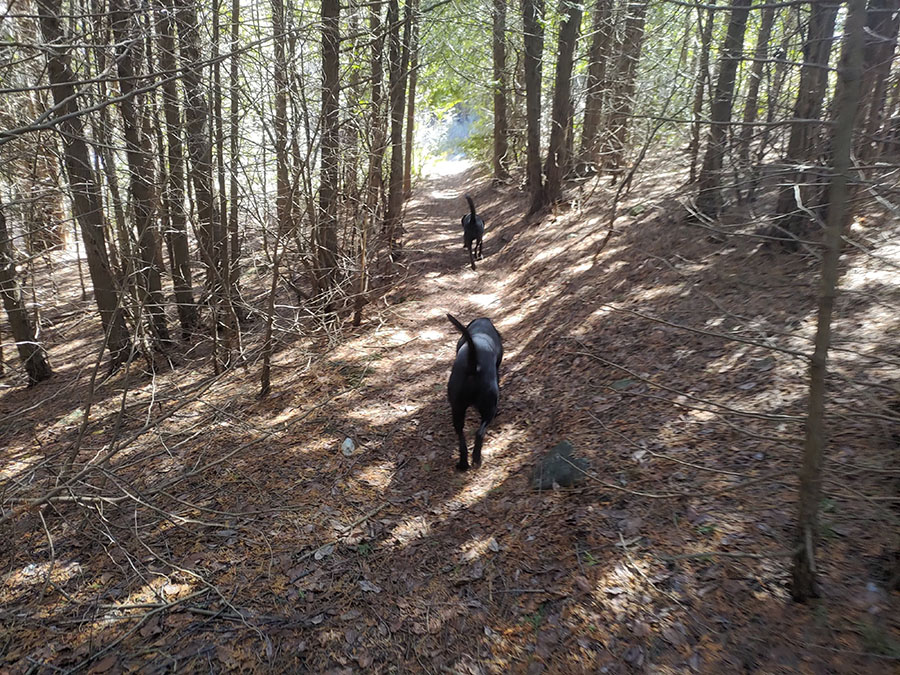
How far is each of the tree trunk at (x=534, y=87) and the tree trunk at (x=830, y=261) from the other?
36.3 feet

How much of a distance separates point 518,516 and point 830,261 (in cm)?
284

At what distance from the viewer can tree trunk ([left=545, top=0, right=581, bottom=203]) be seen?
38.2ft

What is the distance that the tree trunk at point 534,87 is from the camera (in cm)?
1209

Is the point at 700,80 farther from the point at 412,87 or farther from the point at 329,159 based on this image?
the point at 412,87

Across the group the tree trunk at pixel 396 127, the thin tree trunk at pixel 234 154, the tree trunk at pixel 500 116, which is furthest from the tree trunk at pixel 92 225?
the tree trunk at pixel 500 116

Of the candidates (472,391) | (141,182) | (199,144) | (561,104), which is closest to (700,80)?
(472,391)

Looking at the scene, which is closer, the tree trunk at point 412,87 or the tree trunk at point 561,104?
the tree trunk at point 412,87

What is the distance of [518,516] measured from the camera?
4148 mm

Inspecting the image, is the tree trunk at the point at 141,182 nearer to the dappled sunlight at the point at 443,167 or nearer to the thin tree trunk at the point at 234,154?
the thin tree trunk at the point at 234,154

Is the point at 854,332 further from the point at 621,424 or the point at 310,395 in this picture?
the point at 310,395

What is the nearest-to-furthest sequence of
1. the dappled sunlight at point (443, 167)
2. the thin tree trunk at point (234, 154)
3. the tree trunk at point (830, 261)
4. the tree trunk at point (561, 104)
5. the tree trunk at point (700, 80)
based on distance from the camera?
1. the tree trunk at point (830, 261)
2. the tree trunk at point (700, 80)
3. the thin tree trunk at point (234, 154)
4. the tree trunk at point (561, 104)
5. the dappled sunlight at point (443, 167)

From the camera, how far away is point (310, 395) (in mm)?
6652

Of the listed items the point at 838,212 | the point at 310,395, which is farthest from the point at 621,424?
the point at 310,395

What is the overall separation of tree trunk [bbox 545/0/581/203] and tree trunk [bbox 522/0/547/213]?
12.4 inches
